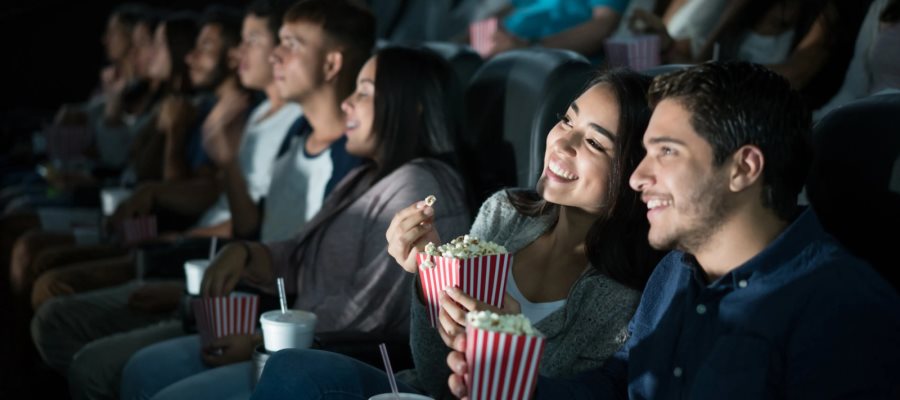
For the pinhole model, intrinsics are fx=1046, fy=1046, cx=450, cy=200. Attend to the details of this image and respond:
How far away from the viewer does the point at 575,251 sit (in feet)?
5.72

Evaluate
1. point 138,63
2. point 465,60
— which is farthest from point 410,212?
point 138,63

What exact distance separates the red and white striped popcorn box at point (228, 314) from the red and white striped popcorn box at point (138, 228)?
3.76 feet

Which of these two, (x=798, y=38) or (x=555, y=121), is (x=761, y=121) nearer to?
(x=555, y=121)

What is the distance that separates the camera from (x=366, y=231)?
2176 mm

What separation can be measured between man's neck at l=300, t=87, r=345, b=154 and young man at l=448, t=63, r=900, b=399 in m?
1.39

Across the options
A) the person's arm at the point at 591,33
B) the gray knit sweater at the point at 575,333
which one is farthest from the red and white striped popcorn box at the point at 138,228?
the gray knit sweater at the point at 575,333

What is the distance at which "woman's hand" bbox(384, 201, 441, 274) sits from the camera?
1618 millimetres

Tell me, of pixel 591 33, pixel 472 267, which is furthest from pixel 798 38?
pixel 472 267

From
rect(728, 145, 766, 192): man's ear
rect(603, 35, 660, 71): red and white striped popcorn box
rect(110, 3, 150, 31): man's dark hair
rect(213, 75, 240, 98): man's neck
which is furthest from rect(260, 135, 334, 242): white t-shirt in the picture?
rect(110, 3, 150, 31): man's dark hair

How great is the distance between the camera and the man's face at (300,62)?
105 inches

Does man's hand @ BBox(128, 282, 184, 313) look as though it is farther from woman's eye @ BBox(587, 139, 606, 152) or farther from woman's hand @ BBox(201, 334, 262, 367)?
woman's eye @ BBox(587, 139, 606, 152)

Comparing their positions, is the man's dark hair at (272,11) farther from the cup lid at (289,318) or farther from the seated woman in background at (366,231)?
the cup lid at (289,318)

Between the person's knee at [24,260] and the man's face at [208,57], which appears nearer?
the person's knee at [24,260]

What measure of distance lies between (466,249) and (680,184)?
1.04ft
